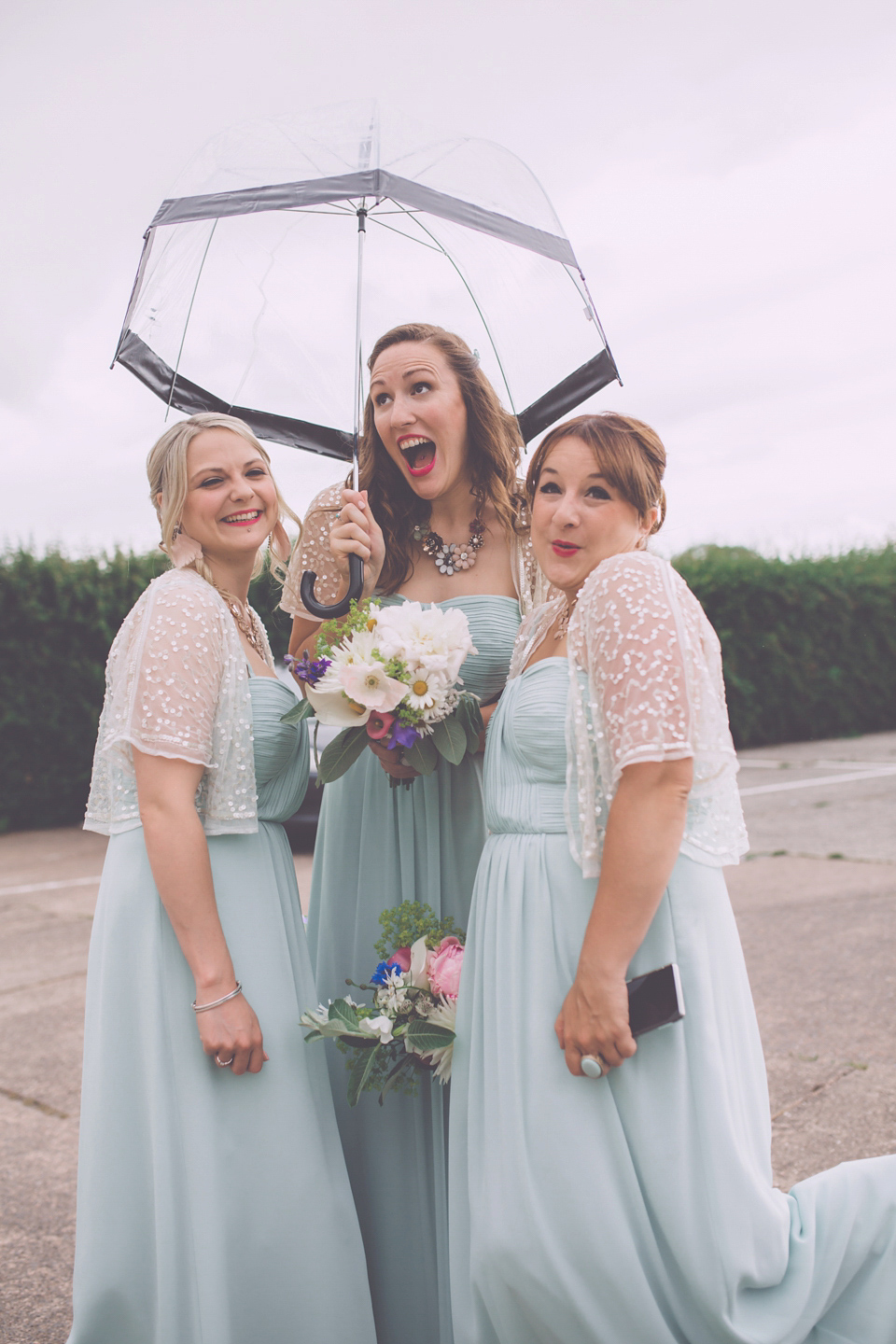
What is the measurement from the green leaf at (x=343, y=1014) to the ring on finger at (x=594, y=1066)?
0.51m

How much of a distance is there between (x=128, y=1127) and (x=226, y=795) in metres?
0.70

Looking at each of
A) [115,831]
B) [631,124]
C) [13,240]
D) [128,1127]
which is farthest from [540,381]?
[128,1127]

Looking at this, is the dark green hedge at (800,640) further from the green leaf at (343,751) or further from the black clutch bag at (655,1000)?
the black clutch bag at (655,1000)

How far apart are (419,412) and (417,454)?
0.10m

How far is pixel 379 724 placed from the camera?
196 cm

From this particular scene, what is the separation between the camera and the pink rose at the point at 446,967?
204cm

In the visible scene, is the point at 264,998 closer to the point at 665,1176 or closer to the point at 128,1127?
the point at 128,1127

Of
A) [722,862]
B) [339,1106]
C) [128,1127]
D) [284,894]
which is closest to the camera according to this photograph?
[722,862]

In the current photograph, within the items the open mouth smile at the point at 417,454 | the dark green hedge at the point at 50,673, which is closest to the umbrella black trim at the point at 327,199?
the open mouth smile at the point at 417,454

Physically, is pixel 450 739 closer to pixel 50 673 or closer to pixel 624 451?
pixel 624 451

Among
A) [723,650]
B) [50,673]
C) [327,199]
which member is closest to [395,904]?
[327,199]

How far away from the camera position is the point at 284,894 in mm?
2229

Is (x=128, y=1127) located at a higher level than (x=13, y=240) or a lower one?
lower

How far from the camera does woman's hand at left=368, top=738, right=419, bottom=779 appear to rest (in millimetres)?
2084
